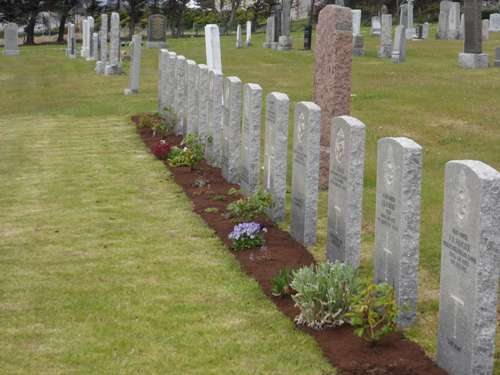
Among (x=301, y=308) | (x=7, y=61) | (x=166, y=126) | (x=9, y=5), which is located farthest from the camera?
(x=9, y=5)

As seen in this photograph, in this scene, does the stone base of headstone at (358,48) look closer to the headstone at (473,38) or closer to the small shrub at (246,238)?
the headstone at (473,38)

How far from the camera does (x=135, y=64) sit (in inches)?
1027

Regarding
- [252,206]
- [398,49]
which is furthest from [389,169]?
[398,49]

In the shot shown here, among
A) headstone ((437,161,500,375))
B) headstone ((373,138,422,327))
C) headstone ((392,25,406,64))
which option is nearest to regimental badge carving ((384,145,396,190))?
headstone ((373,138,422,327))

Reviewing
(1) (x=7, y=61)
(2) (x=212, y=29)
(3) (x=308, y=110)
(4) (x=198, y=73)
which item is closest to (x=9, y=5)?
(1) (x=7, y=61)

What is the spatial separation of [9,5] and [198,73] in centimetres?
4874

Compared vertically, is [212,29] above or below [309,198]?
above

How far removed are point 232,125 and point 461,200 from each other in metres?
7.59

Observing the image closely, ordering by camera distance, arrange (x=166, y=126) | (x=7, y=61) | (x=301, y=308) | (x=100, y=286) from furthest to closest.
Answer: (x=7, y=61) < (x=166, y=126) < (x=100, y=286) < (x=301, y=308)

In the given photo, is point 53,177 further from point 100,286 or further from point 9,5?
point 9,5

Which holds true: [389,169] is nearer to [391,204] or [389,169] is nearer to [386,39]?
[391,204]

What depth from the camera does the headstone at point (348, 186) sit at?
9.05m

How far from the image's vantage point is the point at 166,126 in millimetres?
19391

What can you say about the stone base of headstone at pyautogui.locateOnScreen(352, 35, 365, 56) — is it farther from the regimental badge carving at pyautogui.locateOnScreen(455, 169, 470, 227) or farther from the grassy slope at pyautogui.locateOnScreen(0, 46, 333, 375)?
the regimental badge carving at pyautogui.locateOnScreen(455, 169, 470, 227)
